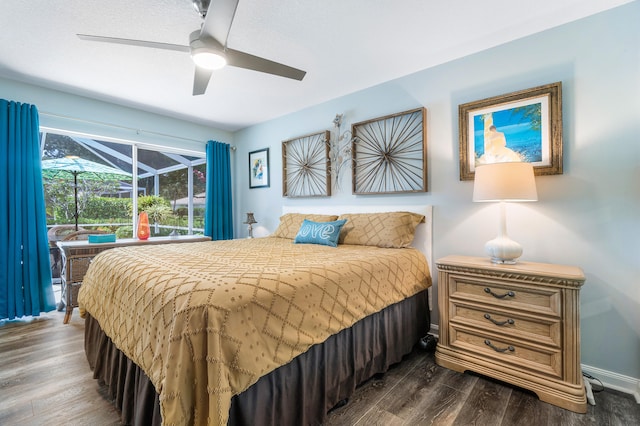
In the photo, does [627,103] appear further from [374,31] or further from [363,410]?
[363,410]

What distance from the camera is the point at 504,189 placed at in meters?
1.85

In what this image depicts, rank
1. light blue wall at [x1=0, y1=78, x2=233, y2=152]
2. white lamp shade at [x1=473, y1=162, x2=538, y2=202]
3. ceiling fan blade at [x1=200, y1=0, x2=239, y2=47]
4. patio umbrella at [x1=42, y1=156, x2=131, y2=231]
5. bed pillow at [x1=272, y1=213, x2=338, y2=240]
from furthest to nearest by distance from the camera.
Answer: patio umbrella at [x1=42, y1=156, x2=131, y2=231] → bed pillow at [x1=272, y1=213, x2=338, y2=240] → light blue wall at [x1=0, y1=78, x2=233, y2=152] → white lamp shade at [x1=473, y1=162, x2=538, y2=202] → ceiling fan blade at [x1=200, y1=0, x2=239, y2=47]

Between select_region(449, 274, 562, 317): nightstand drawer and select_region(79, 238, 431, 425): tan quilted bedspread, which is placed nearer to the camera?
select_region(79, 238, 431, 425): tan quilted bedspread

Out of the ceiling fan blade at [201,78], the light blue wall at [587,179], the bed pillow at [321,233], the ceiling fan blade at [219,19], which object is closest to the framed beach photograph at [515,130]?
the light blue wall at [587,179]

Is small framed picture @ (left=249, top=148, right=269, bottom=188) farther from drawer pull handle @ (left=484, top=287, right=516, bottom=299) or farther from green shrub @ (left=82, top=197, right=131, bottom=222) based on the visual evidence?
drawer pull handle @ (left=484, top=287, right=516, bottom=299)

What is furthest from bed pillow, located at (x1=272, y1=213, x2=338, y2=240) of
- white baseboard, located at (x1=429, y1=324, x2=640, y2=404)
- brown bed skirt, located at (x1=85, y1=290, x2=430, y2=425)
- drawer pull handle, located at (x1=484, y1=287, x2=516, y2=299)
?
white baseboard, located at (x1=429, y1=324, x2=640, y2=404)

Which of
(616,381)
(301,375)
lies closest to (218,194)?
(301,375)

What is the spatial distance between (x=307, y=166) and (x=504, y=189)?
7.53ft

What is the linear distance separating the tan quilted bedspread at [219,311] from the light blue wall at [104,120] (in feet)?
7.50

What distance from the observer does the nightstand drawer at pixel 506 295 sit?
168 cm

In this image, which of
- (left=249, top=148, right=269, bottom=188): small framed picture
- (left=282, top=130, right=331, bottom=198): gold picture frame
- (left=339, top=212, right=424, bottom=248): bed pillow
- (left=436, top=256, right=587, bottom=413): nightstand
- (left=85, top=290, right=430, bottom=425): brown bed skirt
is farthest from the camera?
(left=249, top=148, right=269, bottom=188): small framed picture

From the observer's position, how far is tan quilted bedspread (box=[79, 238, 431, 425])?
99 centimetres

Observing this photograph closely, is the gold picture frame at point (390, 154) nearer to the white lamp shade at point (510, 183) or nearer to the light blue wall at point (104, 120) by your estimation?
the white lamp shade at point (510, 183)

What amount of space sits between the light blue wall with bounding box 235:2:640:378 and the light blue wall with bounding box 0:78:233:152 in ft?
11.7
